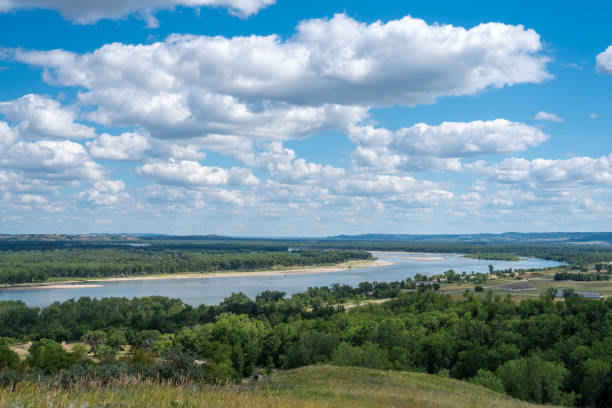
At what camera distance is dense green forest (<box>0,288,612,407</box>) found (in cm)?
3056

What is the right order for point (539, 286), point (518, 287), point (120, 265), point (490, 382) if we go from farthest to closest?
point (120, 265) → point (539, 286) → point (518, 287) → point (490, 382)

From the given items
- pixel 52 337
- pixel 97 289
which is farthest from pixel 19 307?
pixel 97 289

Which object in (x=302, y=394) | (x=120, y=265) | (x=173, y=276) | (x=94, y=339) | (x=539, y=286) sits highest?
(x=302, y=394)

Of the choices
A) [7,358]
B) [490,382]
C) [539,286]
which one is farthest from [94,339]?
[539,286]

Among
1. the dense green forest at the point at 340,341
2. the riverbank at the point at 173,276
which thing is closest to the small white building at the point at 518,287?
the dense green forest at the point at 340,341

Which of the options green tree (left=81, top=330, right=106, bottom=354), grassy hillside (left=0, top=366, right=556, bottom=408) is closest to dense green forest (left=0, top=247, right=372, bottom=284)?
green tree (left=81, top=330, right=106, bottom=354)

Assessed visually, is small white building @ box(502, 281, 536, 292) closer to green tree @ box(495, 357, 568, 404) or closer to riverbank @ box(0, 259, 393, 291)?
green tree @ box(495, 357, 568, 404)

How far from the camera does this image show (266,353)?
4744 cm

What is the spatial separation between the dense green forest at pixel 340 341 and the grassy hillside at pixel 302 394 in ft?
15.8

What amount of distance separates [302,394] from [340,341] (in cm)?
3109

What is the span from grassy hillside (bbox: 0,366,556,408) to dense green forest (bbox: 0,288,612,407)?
15.8ft

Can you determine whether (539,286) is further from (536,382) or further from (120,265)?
(120,265)

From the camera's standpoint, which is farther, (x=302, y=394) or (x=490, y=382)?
(x=490, y=382)

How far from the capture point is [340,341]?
46.7m
